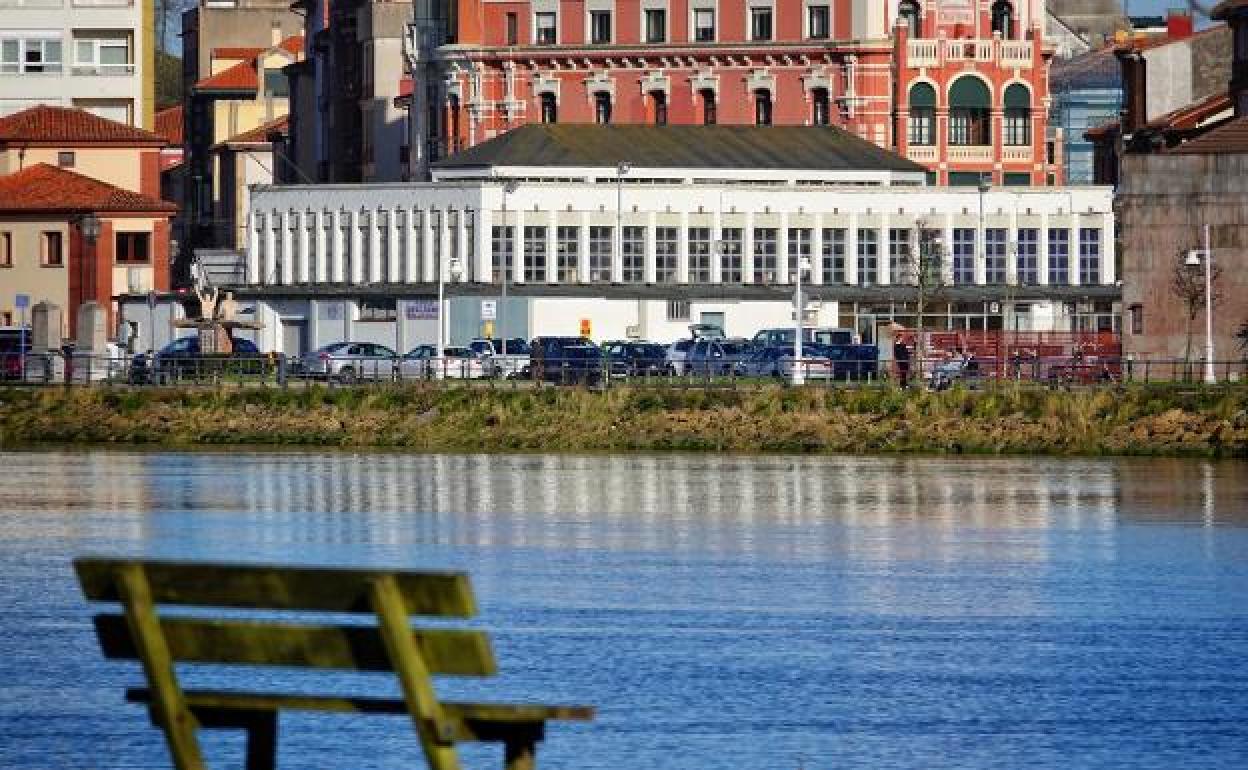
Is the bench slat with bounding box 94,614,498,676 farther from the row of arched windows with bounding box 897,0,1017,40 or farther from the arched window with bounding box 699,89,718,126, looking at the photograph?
the arched window with bounding box 699,89,718,126

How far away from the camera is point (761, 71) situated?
178625 mm

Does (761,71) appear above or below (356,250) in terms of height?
above

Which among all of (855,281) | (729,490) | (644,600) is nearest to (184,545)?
(644,600)

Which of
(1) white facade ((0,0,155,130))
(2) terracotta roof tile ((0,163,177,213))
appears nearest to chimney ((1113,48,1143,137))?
(2) terracotta roof tile ((0,163,177,213))

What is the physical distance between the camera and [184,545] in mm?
54906

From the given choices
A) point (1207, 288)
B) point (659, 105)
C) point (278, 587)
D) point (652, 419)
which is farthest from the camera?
point (659, 105)

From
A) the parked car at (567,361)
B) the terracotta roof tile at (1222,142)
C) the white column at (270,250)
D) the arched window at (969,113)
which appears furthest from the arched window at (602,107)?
the terracotta roof tile at (1222,142)

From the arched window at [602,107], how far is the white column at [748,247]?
2810 cm

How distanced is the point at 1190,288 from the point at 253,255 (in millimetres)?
60644

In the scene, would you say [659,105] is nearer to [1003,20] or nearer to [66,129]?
[1003,20]

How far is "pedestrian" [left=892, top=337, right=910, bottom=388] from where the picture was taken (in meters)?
99.8

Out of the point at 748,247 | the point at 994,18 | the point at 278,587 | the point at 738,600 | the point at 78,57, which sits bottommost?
the point at 738,600

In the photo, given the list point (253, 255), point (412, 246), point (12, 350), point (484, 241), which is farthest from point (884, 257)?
point (12, 350)

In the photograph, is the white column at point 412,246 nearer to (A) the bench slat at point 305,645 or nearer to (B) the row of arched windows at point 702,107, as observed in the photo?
(B) the row of arched windows at point 702,107
